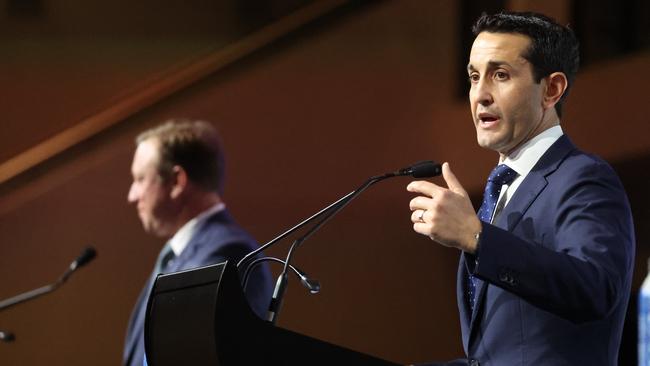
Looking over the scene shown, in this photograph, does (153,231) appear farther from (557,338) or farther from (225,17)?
(557,338)

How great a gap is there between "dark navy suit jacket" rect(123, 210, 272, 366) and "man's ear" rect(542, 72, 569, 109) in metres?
2.01

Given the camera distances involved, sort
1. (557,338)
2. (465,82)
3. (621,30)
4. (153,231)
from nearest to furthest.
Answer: (557,338)
(621,30)
(465,82)
(153,231)

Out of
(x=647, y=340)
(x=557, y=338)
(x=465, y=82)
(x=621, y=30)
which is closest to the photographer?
(x=557, y=338)

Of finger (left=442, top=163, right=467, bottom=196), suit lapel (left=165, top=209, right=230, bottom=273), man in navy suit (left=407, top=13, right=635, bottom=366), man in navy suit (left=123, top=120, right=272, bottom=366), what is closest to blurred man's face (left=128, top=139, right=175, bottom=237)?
man in navy suit (left=123, top=120, right=272, bottom=366)

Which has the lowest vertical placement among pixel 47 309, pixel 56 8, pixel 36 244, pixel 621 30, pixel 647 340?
pixel 647 340

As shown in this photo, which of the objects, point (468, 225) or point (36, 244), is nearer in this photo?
point (468, 225)

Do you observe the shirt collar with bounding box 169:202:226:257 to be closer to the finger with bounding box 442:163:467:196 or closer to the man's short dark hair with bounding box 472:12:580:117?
the man's short dark hair with bounding box 472:12:580:117

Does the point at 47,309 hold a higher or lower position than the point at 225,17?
lower

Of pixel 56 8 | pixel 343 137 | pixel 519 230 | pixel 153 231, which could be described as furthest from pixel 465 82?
pixel 519 230

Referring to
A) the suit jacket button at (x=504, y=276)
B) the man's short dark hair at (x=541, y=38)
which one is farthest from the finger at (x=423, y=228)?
the man's short dark hair at (x=541, y=38)

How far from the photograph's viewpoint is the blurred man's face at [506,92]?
2.11 meters

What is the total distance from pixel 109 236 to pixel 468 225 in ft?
11.2

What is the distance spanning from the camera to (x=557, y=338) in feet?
6.07

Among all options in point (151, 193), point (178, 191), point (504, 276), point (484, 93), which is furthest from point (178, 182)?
point (504, 276)
